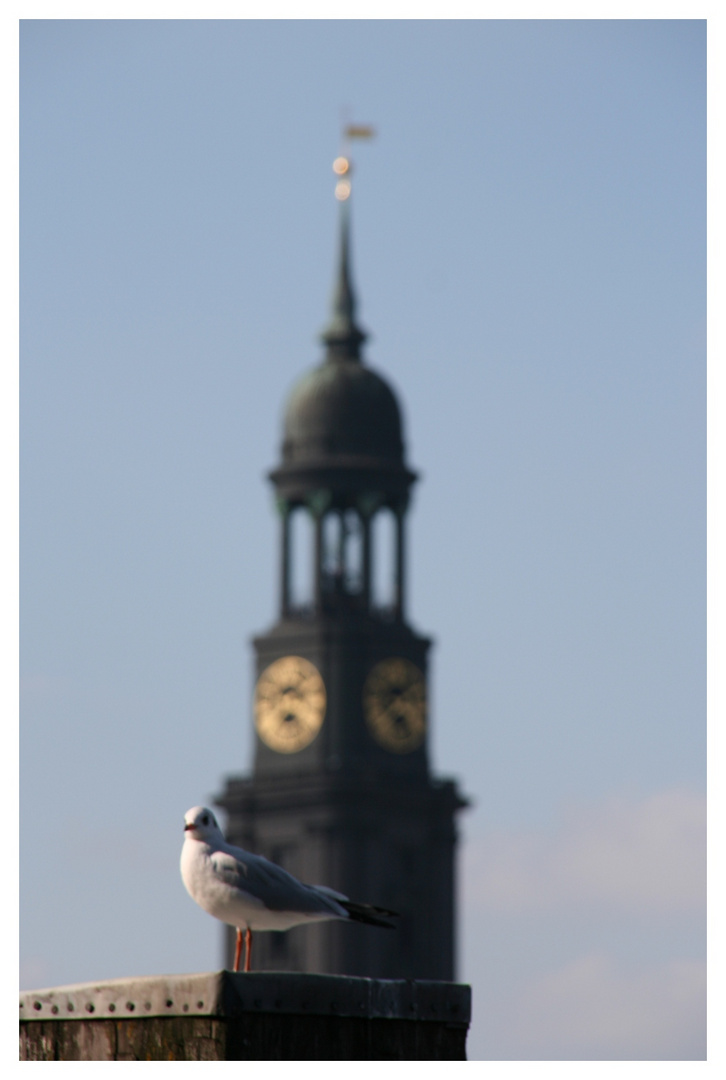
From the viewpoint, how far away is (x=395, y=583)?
386 ft

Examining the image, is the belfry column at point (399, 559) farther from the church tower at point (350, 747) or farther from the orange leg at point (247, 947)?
the orange leg at point (247, 947)

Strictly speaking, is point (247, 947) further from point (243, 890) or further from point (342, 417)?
point (342, 417)

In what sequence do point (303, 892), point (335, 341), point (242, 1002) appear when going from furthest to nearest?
point (335, 341) → point (303, 892) → point (242, 1002)

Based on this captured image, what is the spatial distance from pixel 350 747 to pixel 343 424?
1233 centimetres

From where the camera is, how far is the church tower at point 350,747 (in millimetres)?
114000

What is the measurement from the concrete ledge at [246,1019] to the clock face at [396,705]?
91885 mm

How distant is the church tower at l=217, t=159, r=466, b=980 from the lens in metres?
114

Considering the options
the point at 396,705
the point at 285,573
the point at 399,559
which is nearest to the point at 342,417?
the point at 399,559

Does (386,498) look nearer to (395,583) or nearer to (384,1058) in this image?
(395,583)

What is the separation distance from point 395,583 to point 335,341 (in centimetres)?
1109

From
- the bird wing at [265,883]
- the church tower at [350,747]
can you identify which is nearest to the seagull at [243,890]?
the bird wing at [265,883]

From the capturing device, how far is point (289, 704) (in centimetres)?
11512

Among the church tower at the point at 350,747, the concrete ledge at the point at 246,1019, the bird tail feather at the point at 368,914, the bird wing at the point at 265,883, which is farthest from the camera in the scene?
the church tower at the point at 350,747
